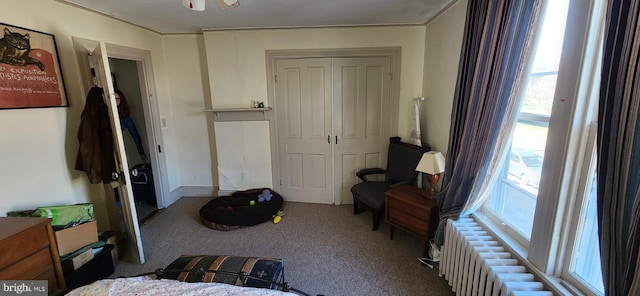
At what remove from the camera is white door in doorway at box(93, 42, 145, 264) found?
2.11 meters

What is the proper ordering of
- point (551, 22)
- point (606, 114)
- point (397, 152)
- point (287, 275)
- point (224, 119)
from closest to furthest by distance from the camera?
point (606, 114) → point (551, 22) → point (287, 275) → point (397, 152) → point (224, 119)

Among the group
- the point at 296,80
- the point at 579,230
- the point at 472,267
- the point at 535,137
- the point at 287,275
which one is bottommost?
the point at 287,275

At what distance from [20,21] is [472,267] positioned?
3630 mm

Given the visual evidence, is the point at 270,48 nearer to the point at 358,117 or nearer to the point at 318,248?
the point at 358,117

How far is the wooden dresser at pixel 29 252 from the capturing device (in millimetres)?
1486

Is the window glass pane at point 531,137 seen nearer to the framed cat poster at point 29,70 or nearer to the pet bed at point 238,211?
the pet bed at point 238,211

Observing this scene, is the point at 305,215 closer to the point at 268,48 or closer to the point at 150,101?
the point at 268,48

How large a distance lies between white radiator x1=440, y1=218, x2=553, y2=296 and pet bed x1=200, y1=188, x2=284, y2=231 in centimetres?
195

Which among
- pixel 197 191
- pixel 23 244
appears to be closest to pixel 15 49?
pixel 23 244

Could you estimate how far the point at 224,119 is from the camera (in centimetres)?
360

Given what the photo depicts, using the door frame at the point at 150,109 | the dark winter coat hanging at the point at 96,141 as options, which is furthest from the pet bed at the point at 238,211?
the dark winter coat hanging at the point at 96,141

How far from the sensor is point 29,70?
2.01 metres

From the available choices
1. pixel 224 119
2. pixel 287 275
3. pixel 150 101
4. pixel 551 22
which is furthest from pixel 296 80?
pixel 551 22

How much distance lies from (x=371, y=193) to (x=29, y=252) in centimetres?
274
